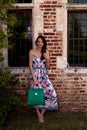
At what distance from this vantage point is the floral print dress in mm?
9055

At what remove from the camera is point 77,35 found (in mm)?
9938

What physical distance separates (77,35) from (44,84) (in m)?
1.55

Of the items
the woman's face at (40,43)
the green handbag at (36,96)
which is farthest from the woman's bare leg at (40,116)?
the woman's face at (40,43)

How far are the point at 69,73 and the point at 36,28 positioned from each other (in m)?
1.26

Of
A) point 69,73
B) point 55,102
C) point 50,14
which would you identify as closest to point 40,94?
point 55,102

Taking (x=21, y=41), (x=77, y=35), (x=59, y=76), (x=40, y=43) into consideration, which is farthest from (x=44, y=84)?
(x=77, y=35)

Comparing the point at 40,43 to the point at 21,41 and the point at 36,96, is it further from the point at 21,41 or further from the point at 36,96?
the point at 21,41

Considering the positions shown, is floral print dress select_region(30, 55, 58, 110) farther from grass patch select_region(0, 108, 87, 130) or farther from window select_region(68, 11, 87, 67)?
window select_region(68, 11, 87, 67)

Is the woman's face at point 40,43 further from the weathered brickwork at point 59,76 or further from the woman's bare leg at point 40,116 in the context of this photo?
the woman's bare leg at point 40,116

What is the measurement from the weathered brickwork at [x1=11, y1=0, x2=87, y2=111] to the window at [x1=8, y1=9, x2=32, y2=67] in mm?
400

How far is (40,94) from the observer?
8656 mm

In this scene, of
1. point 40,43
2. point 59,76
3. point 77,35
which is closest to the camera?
point 40,43

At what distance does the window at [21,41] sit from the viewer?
992 cm

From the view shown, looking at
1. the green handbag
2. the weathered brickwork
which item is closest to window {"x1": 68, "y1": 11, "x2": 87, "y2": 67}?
the weathered brickwork
